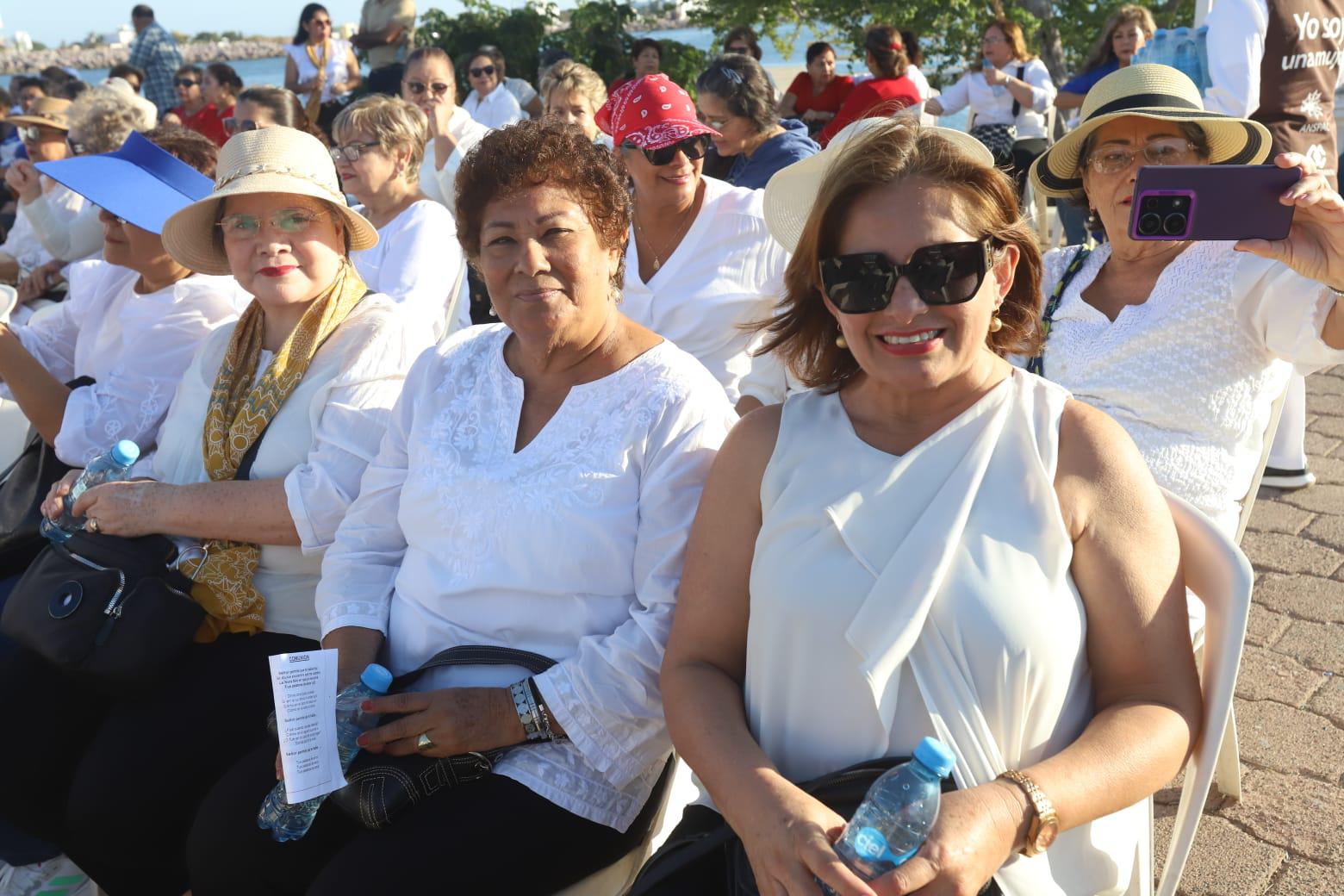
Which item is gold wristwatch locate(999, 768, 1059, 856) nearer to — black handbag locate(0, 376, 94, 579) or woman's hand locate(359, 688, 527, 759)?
woman's hand locate(359, 688, 527, 759)

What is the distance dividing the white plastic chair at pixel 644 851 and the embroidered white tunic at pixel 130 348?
6.05 feet

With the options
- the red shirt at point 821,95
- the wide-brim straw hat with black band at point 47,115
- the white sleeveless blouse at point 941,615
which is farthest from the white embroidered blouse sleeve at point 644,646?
the red shirt at point 821,95

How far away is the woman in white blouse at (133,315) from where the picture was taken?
306 centimetres

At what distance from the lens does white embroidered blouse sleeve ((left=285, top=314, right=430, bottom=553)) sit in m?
2.47

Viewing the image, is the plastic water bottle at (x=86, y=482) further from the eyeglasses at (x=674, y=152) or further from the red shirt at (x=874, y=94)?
the red shirt at (x=874, y=94)

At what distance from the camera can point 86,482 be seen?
267cm

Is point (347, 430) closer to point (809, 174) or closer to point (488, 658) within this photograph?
point (488, 658)

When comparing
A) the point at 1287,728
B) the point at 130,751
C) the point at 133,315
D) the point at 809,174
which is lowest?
the point at 1287,728

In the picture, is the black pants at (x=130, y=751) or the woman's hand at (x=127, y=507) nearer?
the black pants at (x=130, y=751)

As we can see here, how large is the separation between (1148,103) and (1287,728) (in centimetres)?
163

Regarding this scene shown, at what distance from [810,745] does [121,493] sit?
1.77m

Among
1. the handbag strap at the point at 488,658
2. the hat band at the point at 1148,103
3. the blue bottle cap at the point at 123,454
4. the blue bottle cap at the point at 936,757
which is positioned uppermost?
the hat band at the point at 1148,103

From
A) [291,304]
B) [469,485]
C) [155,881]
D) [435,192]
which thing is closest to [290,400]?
[291,304]

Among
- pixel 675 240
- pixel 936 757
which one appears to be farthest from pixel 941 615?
pixel 675 240
